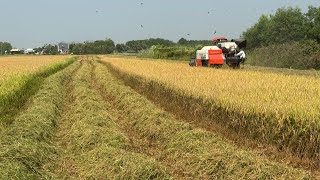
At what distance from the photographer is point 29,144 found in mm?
8391

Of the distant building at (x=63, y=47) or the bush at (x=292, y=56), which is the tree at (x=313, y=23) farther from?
the distant building at (x=63, y=47)

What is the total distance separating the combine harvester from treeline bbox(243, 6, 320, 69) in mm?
7174

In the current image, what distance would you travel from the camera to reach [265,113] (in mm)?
8125

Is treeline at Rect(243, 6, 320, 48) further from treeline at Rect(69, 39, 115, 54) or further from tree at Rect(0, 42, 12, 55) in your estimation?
tree at Rect(0, 42, 12, 55)

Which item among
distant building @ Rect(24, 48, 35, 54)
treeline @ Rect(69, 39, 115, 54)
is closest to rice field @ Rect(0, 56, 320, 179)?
treeline @ Rect(69, 39, 115, 54)

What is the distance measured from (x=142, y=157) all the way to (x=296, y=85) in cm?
657

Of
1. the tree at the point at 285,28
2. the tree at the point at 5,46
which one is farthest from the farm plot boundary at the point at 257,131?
the tree at the point at 5,46

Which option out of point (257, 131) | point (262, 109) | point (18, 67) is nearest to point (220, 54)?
point (18, 67)

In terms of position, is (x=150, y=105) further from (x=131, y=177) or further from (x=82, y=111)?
(x=131, y=177)

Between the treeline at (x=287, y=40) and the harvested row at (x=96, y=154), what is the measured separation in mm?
26309

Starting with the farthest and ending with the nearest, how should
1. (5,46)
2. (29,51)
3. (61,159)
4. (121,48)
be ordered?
(5,46) → (29,51) → (121,48) → (61,159)

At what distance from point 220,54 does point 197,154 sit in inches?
801

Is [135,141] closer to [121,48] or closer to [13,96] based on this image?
[13,96]

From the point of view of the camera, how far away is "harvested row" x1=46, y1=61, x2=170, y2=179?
23.1 feet
